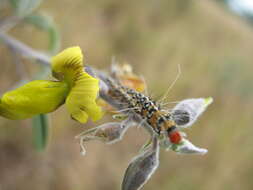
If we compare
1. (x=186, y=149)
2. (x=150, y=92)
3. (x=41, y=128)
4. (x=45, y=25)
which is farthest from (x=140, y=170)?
(x=150, y=92)

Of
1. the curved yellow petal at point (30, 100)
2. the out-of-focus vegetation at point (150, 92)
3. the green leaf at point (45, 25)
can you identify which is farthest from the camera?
the out-of-focus vegetation at point (150, 92)

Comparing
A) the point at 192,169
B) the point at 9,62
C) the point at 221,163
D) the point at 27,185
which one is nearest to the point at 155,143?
the point at 27,185

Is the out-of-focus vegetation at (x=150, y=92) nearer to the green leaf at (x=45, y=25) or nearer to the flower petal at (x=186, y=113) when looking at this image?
the green leaf at (x=45, y=25)

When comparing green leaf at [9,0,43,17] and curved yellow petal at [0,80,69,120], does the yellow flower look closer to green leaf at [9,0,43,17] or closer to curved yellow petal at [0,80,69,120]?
curved yellow petal at [0,80,69,120]

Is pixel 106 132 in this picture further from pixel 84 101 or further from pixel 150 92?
pixel 150 92

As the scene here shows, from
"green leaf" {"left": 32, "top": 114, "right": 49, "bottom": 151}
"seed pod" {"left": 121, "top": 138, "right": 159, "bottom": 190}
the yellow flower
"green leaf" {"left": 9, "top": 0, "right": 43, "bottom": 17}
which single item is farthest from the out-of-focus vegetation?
"seed pod" {"left": 121, "top": 138, "right": 159, "bottom": 190}

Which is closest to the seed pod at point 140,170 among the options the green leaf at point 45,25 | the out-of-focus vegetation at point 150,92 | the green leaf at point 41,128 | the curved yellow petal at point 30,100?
the curved yellow petal at point 30,100

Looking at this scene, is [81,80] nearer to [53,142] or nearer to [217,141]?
[53,142]
